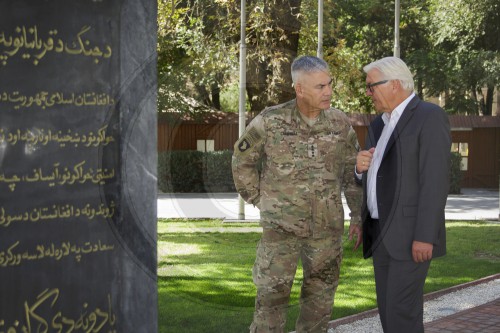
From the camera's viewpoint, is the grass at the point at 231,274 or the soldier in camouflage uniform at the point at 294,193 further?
the grass at the point at 231,274

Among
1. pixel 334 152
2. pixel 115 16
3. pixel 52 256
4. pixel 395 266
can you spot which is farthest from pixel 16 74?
pixel 395 266

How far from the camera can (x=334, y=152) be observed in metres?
4.60

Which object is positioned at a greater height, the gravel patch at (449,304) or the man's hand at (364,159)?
the man's hand at (364,159)

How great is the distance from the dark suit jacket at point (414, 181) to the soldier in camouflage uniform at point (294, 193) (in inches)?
13.6

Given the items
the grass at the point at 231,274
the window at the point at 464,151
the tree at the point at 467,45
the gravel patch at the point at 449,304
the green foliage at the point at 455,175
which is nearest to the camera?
the gravel patch at the point at 449,304

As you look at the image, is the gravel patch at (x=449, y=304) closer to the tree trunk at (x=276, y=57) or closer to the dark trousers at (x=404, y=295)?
the dark trousers at (x=404, y=295)

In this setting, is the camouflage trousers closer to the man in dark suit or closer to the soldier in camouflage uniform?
the soldier in camouflage uniform

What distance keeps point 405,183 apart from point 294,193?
0.68 metres

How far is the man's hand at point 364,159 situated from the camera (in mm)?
4359

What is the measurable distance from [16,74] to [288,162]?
66.4 inches

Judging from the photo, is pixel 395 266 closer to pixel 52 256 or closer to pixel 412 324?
pixel 412 324

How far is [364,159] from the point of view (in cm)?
437

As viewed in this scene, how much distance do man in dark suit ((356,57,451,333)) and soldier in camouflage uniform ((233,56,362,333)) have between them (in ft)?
0.85

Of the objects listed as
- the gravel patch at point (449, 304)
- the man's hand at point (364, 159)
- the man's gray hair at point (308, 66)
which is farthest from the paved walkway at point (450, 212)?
the man's gray hair at point (308, 66)
